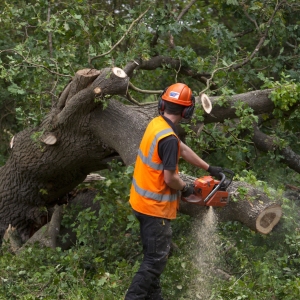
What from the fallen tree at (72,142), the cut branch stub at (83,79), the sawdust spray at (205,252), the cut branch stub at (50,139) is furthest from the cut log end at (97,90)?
the sawdust spray at (205,252)

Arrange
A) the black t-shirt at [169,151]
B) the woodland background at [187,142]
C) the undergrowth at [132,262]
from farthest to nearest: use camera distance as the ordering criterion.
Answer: the woodland background at [187,142] → the undergrowth at [132,262] → the black t-shirt at [169,151]

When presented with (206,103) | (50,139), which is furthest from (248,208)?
(50,139)

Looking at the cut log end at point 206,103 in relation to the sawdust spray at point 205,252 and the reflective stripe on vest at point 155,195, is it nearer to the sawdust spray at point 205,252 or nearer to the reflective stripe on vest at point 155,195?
the sawdust spray at point 205,252

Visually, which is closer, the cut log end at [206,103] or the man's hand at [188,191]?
the man's hand at [188,191]

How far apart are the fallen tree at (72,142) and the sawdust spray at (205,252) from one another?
0.29m

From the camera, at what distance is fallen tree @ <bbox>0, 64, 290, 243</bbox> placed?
5594 mm

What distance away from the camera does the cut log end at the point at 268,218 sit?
15.8 feet

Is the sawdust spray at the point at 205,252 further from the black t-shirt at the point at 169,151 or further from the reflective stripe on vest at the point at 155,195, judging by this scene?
the black t-shirt at the point at 169,151

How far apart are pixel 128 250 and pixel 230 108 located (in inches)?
74.0

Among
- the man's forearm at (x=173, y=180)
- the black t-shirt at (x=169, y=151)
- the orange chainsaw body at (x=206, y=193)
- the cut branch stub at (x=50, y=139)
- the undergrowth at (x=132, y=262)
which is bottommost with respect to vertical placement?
the undergrowth at (x=132, y=262)

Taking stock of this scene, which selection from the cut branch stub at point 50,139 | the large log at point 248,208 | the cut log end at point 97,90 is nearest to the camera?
the large log at point 248,208

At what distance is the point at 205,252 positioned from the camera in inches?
219

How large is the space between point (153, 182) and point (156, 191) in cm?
7

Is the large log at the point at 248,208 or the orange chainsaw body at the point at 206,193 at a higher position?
the orange chainsaw body at the point at 206,193
